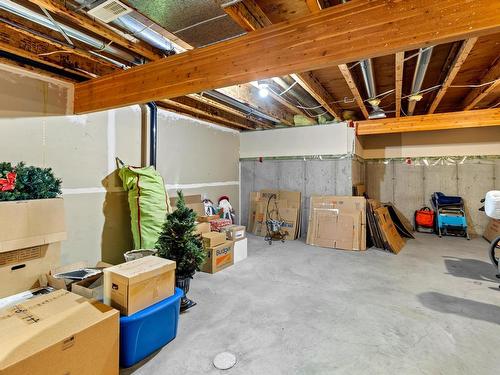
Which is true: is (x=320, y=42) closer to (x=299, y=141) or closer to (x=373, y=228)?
(x=373, y=228)

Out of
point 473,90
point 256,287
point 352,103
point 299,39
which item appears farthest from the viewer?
point 352,103

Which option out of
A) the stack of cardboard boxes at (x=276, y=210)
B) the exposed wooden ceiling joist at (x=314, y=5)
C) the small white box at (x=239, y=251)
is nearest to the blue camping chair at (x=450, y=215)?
the stack of cardboard boxes at (x=276, y=210)

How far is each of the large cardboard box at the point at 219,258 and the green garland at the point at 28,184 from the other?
1.93 m

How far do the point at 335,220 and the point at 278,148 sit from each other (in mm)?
2132

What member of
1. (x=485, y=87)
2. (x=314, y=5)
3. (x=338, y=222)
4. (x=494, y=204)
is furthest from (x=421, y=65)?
(x=338, y=222)

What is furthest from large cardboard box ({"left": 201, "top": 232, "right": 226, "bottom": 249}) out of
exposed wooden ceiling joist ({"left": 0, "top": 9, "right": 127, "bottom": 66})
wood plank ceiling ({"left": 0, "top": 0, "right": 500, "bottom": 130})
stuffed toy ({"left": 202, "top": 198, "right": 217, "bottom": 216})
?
exposed wooden ceiling joist ({"left": 0, "top": 9, "right": 127, "bottom": 66})

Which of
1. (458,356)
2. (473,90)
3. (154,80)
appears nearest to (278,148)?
(473,90)

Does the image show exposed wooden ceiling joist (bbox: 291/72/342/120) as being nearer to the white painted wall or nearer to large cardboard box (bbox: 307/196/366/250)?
the white painted wall

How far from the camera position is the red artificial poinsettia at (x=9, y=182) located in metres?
2.26

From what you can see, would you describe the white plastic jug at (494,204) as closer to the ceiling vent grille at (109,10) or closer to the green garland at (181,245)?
the green garland at (181,245)

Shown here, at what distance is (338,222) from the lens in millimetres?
5047

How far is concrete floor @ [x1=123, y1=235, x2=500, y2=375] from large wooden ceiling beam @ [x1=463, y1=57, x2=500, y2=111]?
249cm

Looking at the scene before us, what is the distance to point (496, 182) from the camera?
5824 mm

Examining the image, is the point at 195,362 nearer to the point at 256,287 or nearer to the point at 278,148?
the point at 256,287
